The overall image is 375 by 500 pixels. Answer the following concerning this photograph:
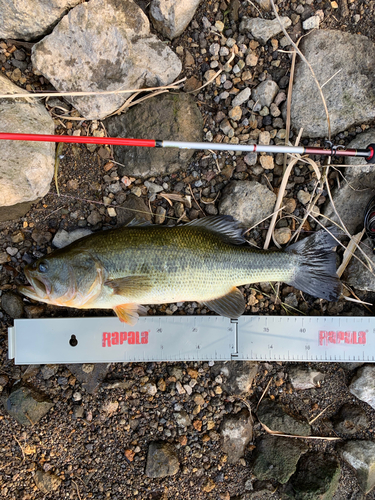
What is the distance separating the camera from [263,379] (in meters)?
3.62

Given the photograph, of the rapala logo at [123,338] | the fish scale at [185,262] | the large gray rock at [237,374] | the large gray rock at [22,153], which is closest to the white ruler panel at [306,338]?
the large gray rock at [237,374]

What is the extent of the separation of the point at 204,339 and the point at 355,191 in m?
2.32

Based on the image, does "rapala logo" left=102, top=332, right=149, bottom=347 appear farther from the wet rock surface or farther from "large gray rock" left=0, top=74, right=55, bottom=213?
"large gray rock" left=0, top=74, right=55, bottom=213

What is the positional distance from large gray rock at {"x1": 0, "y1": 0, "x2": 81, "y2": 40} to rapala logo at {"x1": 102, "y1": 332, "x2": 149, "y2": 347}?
3.21m

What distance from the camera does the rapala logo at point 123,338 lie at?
349 centimetres

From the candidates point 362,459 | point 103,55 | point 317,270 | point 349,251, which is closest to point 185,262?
point 317,270

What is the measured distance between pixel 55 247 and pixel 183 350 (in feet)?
5.90

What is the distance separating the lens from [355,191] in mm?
3477

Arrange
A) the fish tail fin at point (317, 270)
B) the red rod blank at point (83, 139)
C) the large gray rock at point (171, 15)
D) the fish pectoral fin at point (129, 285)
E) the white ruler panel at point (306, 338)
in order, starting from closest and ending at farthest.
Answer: the red rod blank at point (83, 139) → the fish pectoral fin at point (129, 285) → the large gray rock at point (171, 15) → the fish tail fin at point (317, 270) → the white ruler panel at point (306, 338)

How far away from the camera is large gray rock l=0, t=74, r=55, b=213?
3135mm

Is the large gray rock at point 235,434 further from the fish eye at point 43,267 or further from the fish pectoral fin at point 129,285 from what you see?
the fish eye at point 43,267

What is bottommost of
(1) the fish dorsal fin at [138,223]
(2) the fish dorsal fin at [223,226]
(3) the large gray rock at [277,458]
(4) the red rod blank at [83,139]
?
(3) the large gray rock at [277,458]

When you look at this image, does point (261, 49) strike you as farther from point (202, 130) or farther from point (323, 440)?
point (323, 440)

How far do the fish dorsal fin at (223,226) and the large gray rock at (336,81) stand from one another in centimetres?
137
